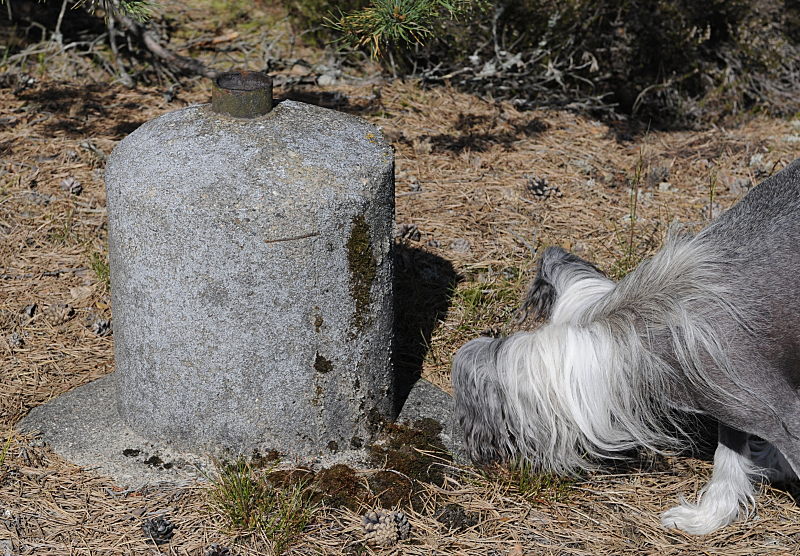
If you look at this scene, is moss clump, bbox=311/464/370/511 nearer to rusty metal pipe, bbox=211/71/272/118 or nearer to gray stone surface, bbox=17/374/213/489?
gray stone surface, bbox=17/374/213/489

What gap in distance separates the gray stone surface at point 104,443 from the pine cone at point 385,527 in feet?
1.98

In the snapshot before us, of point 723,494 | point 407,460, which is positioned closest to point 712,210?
point 723,494

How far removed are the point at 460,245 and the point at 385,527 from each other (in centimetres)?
201

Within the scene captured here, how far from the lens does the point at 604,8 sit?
20.7 feet

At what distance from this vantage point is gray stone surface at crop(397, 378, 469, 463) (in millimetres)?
3514

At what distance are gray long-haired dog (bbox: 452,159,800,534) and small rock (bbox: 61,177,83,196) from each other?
278 cm

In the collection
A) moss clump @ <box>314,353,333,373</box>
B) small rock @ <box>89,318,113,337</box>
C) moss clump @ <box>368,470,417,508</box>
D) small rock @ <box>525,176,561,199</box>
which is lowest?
moss clump @ <box>368,470,417,508</box>

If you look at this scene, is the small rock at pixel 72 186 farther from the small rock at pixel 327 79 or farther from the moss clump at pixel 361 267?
the moss clump at pixel 361 267

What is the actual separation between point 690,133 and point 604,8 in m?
1.06

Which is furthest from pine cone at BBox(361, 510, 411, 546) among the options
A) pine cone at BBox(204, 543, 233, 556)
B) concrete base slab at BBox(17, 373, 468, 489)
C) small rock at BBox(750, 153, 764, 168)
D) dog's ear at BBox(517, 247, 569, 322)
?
small rock at BBox(750, 153, 764, 168)

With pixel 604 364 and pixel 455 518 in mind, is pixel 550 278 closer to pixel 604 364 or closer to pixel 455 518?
pixel 604 364

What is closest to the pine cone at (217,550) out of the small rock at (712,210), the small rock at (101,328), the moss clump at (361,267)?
the moss clump at (361,267)

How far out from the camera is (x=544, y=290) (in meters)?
3.48

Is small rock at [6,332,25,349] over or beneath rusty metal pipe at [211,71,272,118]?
beneath
